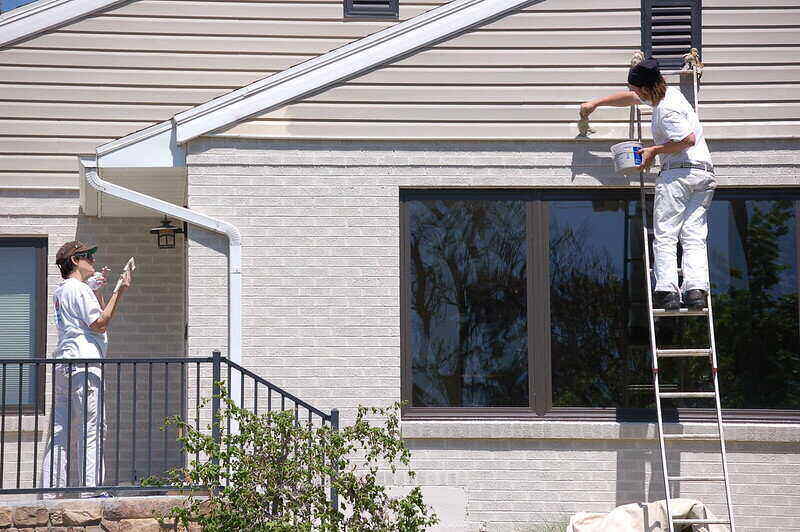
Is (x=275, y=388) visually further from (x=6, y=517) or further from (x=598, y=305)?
(x=598, y=305)

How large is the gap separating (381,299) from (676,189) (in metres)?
2.14

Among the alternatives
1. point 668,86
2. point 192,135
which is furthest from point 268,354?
point 668,86

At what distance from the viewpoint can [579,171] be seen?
7969 millimetres

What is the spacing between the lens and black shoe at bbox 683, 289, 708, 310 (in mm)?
7266

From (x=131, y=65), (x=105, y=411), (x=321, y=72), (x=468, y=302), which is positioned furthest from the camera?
(x=131, y=65)

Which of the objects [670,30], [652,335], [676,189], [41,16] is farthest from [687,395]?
[41,16]

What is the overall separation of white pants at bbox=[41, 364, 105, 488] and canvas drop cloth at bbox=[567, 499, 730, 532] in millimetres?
3157

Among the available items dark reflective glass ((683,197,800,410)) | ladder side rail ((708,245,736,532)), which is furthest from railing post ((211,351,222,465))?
dark reflective glass ((683,197,800,410))

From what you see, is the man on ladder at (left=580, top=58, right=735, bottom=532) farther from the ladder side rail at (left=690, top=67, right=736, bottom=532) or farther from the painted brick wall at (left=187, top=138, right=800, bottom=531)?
the painted brick wall at (left=187, top=138, right=800, bottom=531)

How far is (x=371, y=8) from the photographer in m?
9.55

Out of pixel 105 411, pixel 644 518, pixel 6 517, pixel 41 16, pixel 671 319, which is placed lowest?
pixel 644 518

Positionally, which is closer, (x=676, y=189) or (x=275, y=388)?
(x=275, y=388)

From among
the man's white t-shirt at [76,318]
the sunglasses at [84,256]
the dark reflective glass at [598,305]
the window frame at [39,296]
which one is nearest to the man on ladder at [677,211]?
the dark reflective glass at [598,305]

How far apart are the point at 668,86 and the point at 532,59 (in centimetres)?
97
